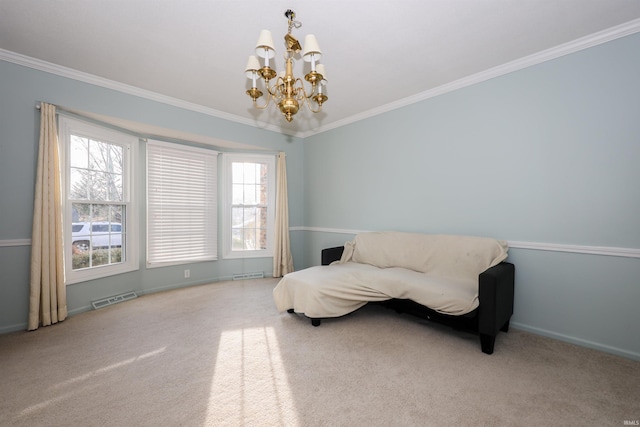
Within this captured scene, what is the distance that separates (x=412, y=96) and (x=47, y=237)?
14.3 ft

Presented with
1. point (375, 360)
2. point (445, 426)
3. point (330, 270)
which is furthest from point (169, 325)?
point (445, 426)

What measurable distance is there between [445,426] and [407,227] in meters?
2.38

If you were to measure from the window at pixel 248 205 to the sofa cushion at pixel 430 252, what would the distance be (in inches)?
67.7

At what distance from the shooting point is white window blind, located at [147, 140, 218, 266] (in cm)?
379

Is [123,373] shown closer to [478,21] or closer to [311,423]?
[311,423]

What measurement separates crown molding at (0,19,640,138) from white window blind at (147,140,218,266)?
0.66m

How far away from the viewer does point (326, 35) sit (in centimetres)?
224

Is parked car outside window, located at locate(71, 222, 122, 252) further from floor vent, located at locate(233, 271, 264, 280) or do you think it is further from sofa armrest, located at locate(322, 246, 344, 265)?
sofa armrest, located at locate(322, 246, 344, 265)

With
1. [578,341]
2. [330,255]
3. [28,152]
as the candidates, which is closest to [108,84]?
[28,152]

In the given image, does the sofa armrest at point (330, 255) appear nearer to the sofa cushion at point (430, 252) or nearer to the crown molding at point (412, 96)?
the sofa cushion at point (430, 252)

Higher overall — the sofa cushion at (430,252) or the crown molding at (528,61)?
the crown molding at (528,61)

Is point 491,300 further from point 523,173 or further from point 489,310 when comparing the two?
point 523,173

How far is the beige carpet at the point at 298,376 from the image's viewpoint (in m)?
1.51

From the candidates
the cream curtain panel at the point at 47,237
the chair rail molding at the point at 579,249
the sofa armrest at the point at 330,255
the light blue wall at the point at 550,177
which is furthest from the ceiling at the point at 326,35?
the sofa armrest at the point at 330,255
